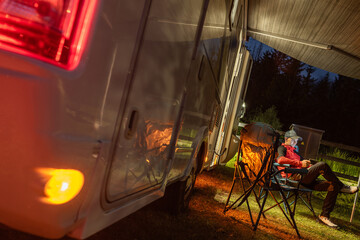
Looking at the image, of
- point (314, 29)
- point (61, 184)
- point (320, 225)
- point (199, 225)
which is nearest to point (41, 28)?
point (61, 184)

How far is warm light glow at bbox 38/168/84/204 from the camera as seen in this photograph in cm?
127

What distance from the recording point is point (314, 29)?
7113 mm

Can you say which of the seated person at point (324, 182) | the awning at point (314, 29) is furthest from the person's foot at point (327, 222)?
the awning at point (314, 29)

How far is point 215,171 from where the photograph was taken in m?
8.95

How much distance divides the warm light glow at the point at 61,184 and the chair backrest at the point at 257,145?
3263mm

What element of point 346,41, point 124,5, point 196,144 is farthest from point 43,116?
→ point 346,41

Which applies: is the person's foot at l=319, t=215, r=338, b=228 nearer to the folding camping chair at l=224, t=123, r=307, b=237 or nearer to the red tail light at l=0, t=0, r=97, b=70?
the folding camping chair at l=224, t=123, r=307, b=237

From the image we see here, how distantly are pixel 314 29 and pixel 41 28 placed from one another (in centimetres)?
690

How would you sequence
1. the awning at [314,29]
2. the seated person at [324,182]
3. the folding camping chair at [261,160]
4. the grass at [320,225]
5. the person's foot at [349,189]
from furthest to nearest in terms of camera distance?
the awning at [314,29] → the person's foot at [349,189] → the seated person at [324,182] → the grass at [320,225] → the folding camping chair at [261,160]

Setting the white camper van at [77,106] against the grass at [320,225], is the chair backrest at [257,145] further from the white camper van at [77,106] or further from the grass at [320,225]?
the white camper van at [77,106]

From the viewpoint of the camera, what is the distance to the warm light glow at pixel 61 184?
127 centimetres

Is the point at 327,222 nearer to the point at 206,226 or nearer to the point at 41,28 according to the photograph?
the point at 206,226

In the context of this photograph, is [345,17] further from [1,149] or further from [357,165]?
[1,149]

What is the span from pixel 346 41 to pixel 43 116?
7203 millimetres
